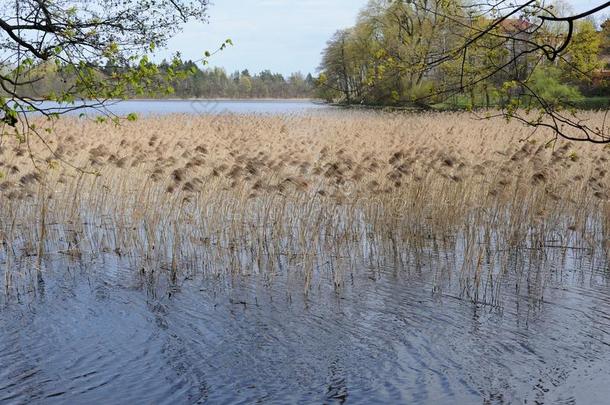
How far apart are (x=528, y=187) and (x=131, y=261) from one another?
6.60m

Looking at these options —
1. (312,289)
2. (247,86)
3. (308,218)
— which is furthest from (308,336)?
(247,86)

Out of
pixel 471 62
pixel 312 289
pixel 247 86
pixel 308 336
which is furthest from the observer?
pixel 247 86

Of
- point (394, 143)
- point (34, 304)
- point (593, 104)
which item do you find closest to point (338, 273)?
point (34, 304)

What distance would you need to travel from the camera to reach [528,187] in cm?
1180

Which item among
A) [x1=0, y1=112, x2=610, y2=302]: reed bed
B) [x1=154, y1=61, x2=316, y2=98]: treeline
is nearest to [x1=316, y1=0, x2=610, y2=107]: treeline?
[x1=0, y1=112, x2=610, y2=302]: reed bed

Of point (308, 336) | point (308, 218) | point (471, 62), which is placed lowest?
point (308, 336)

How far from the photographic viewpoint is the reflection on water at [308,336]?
6332 millimetres

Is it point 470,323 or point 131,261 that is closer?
point 470,323

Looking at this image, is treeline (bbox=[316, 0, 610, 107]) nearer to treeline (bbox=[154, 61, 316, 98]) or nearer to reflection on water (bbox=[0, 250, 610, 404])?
reflection on water (bbox=[0, 250, 610, 404])

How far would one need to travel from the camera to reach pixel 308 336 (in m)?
7.51

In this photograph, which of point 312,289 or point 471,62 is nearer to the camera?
point 312,289

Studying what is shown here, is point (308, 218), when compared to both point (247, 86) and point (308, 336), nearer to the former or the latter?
point (308, 336)

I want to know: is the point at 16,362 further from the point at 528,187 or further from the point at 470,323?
the point at 528,187

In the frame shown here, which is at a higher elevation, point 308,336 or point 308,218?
point 308,218
